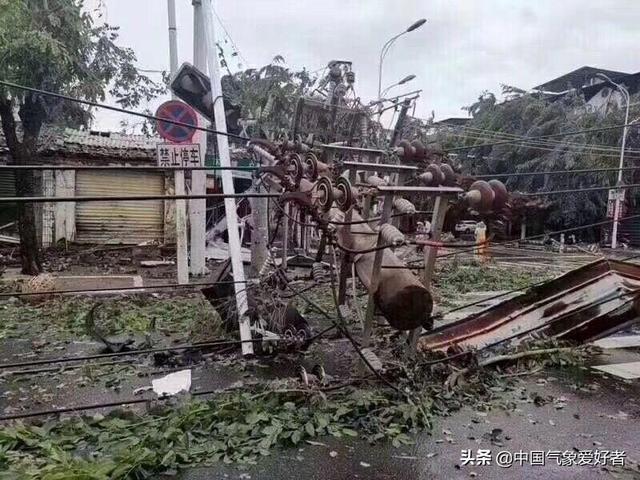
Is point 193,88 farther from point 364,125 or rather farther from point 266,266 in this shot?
point 364,125

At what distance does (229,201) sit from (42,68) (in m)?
5.53

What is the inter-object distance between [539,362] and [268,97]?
12130mm

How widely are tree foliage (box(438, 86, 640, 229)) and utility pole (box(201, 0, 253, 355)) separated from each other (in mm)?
17654

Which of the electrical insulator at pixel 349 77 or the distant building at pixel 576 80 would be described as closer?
the electrical insulator at pixel 349 77

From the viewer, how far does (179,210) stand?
10.6 meters

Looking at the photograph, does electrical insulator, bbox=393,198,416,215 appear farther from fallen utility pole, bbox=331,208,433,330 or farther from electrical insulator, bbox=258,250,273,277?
electrical insulator, bbox=258,250,273,277

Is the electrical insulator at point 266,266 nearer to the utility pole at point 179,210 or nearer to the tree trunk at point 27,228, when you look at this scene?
the utility pole at point 179,210

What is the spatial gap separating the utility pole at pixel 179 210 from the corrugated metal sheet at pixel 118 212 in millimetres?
5145

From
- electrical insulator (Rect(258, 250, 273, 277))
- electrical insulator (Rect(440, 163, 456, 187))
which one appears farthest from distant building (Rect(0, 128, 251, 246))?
electrical insulator (Rect(440, 163, 456, 187))

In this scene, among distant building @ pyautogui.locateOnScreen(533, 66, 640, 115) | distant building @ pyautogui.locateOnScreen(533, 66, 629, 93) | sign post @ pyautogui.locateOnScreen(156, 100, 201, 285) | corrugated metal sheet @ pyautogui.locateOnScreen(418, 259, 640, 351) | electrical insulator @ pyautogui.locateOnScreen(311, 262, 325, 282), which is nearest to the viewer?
electrical insulator @ pyautogui.locateOnScreen(311, 262, 325, 282)

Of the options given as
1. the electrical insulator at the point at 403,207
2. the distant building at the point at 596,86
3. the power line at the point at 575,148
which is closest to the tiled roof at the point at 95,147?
the electrical insulator at the point at 403,207

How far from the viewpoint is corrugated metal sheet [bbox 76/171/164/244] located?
52.1 feet

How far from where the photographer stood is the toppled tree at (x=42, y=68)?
30.7 ft

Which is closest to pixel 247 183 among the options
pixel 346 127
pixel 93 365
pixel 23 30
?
pixel 346 127
